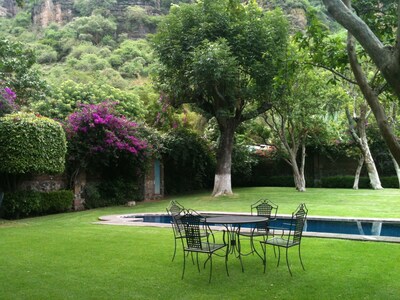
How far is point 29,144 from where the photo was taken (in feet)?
43.6

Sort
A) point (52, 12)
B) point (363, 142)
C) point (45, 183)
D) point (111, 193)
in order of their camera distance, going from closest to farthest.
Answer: point (45, 183)
point (111, 193)
point (363, 142)
point (52, 12)

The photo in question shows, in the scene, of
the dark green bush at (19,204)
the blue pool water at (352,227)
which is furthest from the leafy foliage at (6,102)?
the blue pool water at (352,227)

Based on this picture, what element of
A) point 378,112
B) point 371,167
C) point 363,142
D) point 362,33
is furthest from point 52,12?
point 378,112

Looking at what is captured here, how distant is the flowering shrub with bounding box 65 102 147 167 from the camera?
16.2m

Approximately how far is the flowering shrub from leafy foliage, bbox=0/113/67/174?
180 centimetres

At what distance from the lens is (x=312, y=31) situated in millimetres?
6039

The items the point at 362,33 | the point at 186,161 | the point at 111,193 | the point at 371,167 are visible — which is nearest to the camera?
the point at 362,33

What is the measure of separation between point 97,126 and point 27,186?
3.55 meters

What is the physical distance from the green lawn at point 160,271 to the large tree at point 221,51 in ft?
28.8

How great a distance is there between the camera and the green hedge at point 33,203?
44.9 ft

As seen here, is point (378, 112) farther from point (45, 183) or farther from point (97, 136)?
point (45, 183)

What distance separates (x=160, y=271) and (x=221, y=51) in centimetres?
1134

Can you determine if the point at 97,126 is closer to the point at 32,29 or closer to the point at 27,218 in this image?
the point at 27,218

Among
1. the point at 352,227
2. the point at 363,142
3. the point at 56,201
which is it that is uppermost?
the point at 363,142
